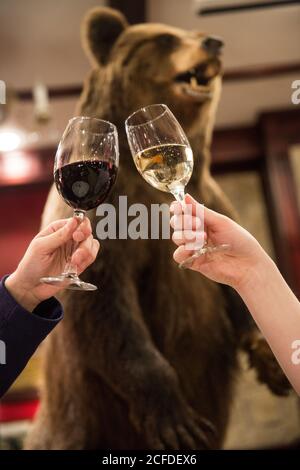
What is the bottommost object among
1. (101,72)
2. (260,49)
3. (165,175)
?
(165,175)

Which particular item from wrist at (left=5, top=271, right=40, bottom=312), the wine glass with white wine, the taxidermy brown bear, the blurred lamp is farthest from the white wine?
the blurred lamp

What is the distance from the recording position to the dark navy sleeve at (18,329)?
80cm

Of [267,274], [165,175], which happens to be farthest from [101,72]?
[267,274]

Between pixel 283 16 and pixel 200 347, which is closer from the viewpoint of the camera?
pixel 200 347

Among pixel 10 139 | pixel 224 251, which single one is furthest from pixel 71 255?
pixel 10 139

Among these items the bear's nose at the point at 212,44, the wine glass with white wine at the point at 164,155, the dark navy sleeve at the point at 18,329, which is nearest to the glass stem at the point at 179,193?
the wine glass with white wine at the point at 164,155

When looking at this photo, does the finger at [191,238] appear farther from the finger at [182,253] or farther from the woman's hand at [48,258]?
the woman's hand at [48,258]

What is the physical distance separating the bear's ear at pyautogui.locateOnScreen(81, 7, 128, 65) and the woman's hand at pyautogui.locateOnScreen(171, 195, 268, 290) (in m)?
0.84

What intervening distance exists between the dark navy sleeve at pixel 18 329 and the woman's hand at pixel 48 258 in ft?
0.05

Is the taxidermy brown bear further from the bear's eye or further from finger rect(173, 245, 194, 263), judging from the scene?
finger rect(173, 245, 194, 263)

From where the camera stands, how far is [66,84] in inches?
61.3

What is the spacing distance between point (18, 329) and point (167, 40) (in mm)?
963

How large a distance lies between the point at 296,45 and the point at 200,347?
103 centimetres

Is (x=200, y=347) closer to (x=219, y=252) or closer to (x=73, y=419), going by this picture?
(x=73, y=419)
